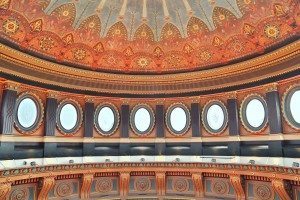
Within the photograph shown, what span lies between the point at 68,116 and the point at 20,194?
5.06 metres

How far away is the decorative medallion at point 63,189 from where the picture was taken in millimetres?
14468

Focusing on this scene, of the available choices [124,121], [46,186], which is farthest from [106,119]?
[46,186]

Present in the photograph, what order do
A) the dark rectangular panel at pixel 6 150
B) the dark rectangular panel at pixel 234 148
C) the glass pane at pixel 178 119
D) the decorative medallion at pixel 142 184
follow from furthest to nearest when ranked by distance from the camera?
the glass pane at pixel 178 119 → the decorative medallion at pixel 142 184 → the dark rectangular panel at pixel 234 148 → the dark rectangular panel at pixel 6 150

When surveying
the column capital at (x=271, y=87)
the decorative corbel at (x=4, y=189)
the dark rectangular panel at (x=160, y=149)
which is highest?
the column capital at (x=271, y=87)

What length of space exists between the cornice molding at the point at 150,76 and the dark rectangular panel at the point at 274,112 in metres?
1.11

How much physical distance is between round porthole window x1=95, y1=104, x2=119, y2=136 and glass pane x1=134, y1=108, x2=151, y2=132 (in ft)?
4.59

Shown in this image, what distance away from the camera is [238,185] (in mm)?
13953

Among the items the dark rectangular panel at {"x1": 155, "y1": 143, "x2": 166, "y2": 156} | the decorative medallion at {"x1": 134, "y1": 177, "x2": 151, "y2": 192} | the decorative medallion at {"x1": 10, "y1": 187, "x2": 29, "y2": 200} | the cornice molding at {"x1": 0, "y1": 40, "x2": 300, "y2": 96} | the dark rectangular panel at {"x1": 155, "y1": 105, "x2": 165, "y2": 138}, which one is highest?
the cornice molding at {"x1": 0, "y1": 40, "x2": 300, "y2": 96}

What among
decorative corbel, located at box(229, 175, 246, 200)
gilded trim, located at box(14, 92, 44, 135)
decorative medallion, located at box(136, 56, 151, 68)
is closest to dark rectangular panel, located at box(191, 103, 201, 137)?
decorative corbel, located at box(229, 175, 246, 200)

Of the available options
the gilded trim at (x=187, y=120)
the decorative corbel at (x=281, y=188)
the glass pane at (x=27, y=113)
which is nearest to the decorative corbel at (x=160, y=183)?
the gilded trim at (x=187, y=120)

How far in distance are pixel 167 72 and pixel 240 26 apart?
5.68 metres

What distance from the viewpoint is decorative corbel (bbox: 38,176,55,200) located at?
13.2 metres

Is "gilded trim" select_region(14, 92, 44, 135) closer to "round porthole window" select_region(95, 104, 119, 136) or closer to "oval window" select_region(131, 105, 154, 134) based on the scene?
"round porthole window" select_region(95, 104, 119, 136)

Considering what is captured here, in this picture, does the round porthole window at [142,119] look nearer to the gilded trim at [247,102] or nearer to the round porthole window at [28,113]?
the gilded trim at [247,102]
